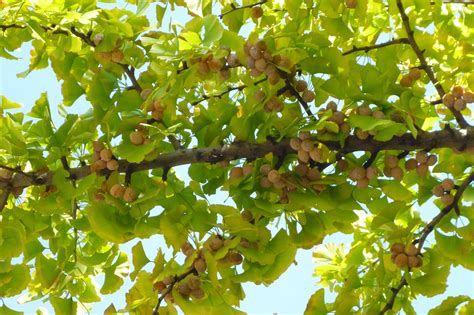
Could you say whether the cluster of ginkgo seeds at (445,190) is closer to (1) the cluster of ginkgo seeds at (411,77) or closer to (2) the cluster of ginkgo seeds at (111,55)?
(1) the cluster of ginkgo seeds at (411,77)

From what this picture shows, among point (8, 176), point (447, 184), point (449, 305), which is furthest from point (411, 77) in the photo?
point (8, 176)

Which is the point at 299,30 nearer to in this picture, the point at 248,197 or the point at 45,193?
the point at 248,197

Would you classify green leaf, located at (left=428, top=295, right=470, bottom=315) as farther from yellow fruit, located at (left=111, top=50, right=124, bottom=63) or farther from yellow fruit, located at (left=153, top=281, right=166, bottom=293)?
yellow fruit, located at (left=111, top=50, right=124, bottom=63)

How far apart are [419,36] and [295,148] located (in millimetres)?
428

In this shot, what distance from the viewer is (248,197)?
4.63 feet

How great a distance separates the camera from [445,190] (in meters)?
1.46

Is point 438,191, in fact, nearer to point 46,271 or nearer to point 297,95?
point 297,95

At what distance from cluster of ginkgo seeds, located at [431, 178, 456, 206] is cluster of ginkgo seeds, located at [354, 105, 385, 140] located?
209 mm

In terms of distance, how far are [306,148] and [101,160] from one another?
0.39m

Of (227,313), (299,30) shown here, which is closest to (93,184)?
(227,313)

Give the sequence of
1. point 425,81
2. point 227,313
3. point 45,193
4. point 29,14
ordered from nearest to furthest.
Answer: point 227,313
point 29,14
point 45,193
point 425,81

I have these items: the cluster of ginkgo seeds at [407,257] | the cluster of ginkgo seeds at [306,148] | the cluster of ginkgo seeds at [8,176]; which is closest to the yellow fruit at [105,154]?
the cluster of ginkgo seeds at [8,176]

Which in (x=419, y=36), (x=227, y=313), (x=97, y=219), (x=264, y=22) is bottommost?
(x=227, y=313)

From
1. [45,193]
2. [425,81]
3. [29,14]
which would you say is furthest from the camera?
[425,81]
